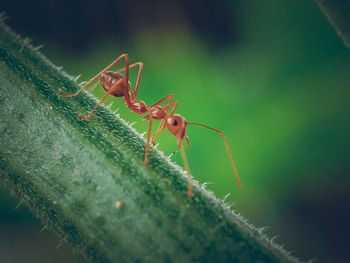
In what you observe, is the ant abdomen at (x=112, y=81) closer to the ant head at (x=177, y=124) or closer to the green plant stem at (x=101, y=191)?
the ant head at (x=177, y=124)

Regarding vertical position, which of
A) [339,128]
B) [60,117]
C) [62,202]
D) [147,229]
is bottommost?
[62,202]

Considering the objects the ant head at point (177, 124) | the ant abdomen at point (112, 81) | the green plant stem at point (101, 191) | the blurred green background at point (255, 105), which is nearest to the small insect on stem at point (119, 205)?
the green plant stem at point (101, 191)

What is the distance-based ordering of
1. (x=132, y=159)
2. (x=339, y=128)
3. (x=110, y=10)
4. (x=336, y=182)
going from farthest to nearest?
(x=110, y=10) < (x=336, y=182) < (x=339, y=128) < (x=132, y=159)

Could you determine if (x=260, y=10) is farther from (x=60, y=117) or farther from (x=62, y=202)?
(x=62, y=202)

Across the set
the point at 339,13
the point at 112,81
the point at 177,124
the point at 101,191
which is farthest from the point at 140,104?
the point at 339,13

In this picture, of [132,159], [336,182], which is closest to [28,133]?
[132,159]

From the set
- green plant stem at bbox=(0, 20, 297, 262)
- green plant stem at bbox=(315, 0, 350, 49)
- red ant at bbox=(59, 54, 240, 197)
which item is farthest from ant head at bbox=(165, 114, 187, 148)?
green plant stem at bbox=(315, 0, 350, 49)
